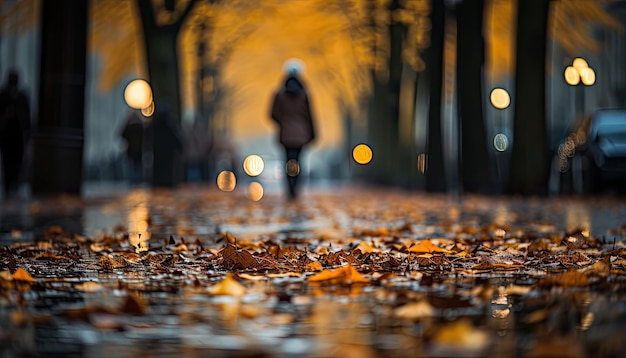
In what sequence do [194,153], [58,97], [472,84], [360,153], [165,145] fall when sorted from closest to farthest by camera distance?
[58,97] → [472,84] → [165,145] → [194,153] → [360,153]

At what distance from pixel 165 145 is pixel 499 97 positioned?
22626 mm

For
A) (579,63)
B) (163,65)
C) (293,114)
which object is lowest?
(293,114)

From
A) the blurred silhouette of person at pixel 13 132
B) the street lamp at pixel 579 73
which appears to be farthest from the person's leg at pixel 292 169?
the street lamp at pixel 579 73

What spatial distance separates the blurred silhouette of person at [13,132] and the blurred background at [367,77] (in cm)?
30

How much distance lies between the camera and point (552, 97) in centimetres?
5022

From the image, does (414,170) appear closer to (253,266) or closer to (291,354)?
(253,266)

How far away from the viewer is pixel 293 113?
19500mm

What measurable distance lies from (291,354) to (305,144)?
16.7 metres

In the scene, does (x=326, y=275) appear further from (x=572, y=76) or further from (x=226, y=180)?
(x=226, y=180)

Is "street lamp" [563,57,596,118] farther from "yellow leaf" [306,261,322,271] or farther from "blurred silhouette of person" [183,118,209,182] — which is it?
"yellow leaf" [306,261,322,271]

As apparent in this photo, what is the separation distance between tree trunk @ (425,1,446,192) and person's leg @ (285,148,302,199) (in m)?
5.54

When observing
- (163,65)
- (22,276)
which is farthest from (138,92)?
(22,276)

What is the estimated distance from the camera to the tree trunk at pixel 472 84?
840 inches

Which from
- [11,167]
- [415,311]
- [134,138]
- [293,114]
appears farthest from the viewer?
[134,138]
